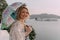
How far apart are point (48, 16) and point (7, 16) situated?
0.33 metres

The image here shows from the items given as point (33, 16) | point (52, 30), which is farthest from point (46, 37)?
point (33, 16)

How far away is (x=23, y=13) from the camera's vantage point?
1271mm

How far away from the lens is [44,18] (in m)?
1.32

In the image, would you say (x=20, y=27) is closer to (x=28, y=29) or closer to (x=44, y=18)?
(x=28, y=29)

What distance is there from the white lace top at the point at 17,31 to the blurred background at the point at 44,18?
0.07 m

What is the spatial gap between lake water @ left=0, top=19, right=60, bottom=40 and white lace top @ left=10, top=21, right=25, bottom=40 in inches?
3.1

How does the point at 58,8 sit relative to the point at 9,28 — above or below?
above

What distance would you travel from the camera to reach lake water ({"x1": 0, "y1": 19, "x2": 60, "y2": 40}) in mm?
1285

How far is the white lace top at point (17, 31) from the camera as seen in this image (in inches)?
48.6

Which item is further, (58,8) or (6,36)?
(58,8)

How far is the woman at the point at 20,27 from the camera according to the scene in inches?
48.7

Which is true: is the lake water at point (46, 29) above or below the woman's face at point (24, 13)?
below

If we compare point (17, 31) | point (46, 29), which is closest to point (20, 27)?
point (17, 31)

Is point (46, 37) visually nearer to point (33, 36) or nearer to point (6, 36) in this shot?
point (33, 36)
